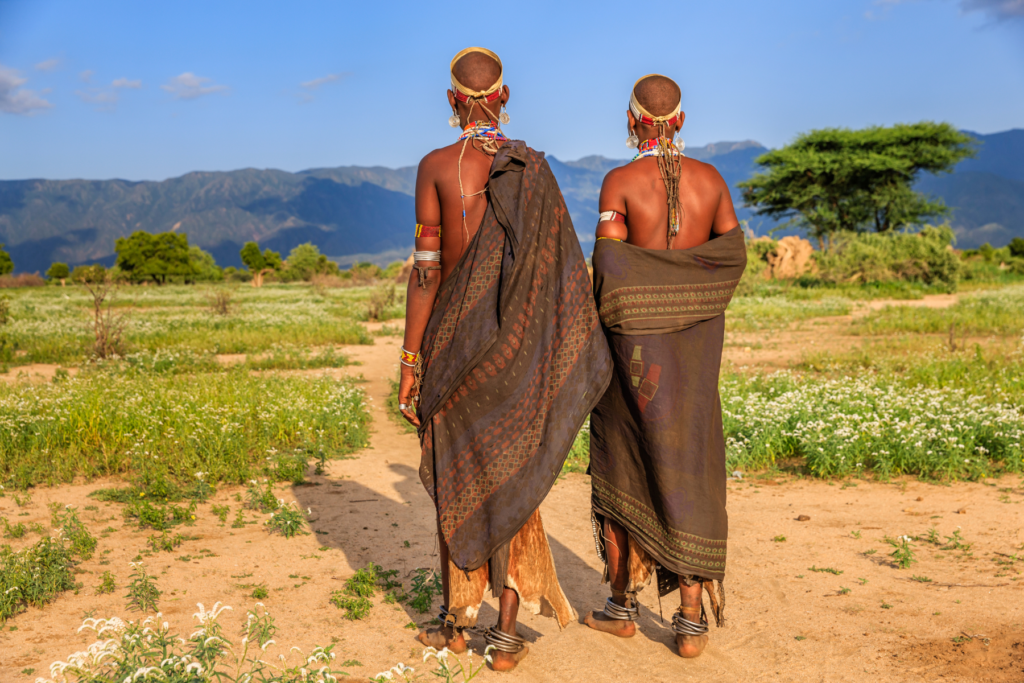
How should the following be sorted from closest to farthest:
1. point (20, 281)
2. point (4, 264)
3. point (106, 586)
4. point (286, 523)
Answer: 1. point (106, 586)
2. point (286, 523)
3. point (20, 281)
4. point (4, 264)

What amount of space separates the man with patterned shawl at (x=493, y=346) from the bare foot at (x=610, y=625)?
0.47m

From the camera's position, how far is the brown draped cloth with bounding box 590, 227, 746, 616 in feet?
8.77

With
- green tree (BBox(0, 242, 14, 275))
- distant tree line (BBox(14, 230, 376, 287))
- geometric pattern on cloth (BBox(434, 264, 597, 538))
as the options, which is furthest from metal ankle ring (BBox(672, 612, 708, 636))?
green tree (BBox(0, 242, 14, 275))

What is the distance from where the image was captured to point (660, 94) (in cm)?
276

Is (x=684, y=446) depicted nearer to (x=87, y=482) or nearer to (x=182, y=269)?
(x=87, y=482)

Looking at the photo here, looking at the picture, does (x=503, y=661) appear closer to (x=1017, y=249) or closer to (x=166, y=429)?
(x=166, y=429)

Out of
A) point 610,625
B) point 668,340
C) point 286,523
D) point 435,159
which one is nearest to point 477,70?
point 435,159

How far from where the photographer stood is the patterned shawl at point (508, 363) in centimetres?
248

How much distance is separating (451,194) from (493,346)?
0.58 m

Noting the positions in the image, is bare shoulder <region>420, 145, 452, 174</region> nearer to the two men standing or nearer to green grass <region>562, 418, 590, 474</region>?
the two men standing

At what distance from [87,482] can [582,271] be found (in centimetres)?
419

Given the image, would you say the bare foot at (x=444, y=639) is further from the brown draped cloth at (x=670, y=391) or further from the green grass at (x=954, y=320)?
the green grass at (x=954, y=320)

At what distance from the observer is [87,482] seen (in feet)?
Result: 16.3

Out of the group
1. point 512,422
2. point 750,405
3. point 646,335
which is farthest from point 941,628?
point 750,405
